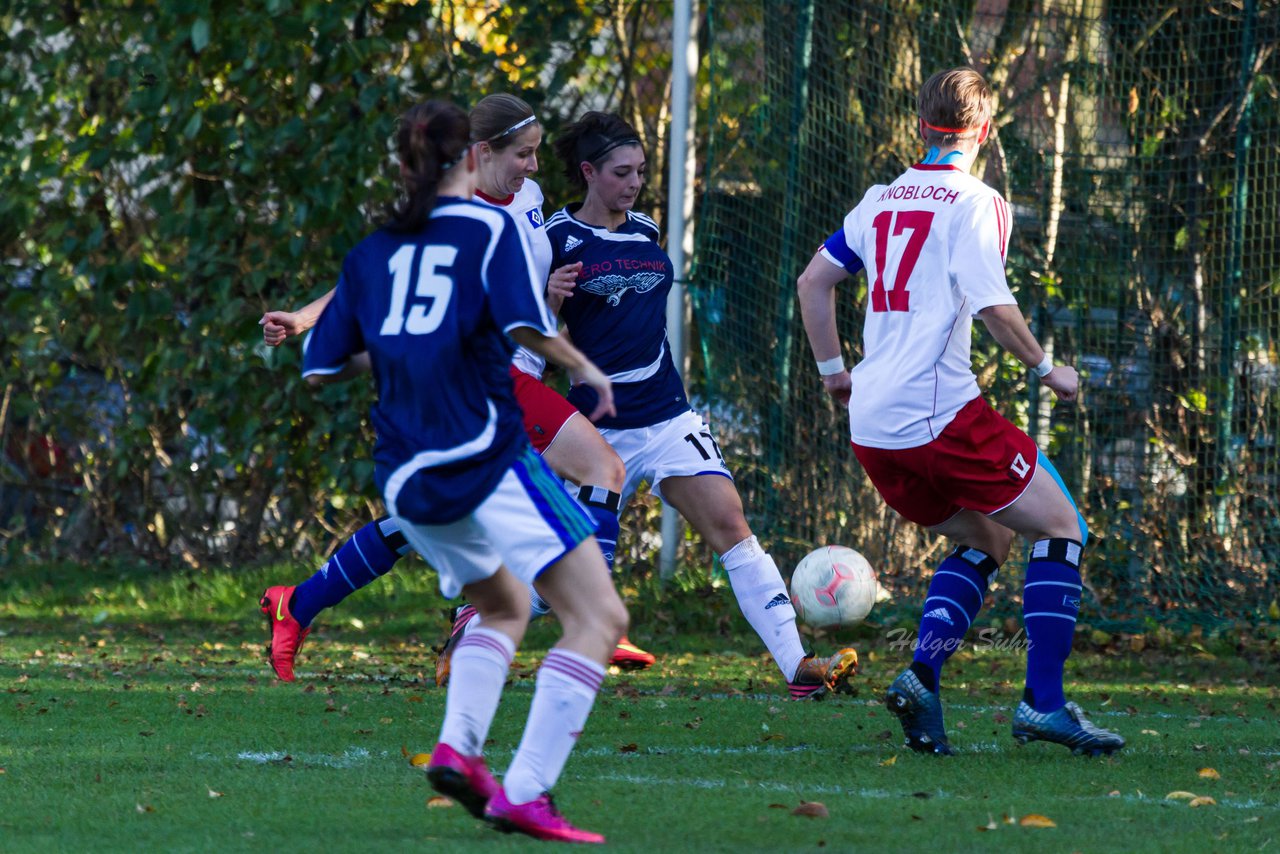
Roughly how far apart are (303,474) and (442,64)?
8.49 ft

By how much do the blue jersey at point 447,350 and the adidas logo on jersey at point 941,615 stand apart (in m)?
1.83

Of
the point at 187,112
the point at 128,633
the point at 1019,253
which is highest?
the point at 187,112

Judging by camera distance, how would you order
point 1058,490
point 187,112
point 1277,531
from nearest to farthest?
point 1058,490 → point 1277,531 → point 187,112

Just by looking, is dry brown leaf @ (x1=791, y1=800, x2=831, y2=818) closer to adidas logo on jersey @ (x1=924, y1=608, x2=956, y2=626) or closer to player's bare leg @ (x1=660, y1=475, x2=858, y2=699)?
adidas logo on jersey @ (x1=924, y1=608, x2=956, y2=626)

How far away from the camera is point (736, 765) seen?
4816 mm

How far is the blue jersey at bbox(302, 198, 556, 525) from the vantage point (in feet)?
12.0

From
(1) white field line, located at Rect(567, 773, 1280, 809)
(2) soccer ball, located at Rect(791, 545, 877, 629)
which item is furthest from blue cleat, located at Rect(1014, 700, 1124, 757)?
(2) soccer ball, located at Rect(791, 545, 877, 629)

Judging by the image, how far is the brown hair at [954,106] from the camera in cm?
497

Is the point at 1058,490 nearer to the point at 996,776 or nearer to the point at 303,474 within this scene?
the point at 996,776

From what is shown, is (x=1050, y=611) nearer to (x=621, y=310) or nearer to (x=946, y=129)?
(x=946, y=129)

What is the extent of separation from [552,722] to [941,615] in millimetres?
1819

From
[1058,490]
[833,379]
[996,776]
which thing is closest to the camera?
[996,776]

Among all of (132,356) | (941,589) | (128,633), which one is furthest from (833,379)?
(132,356)

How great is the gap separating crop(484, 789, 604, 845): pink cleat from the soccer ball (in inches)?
102
